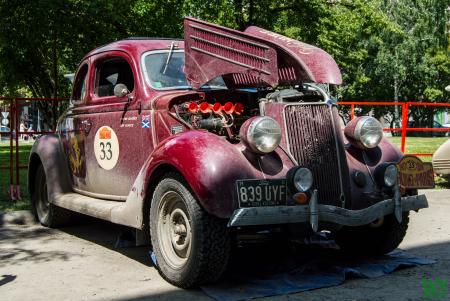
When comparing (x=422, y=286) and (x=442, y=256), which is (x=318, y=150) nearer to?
(x=422, y=286)

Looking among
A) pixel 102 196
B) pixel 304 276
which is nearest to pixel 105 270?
pixel 102 196

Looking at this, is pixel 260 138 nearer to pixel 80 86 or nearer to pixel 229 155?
pixel 229 155

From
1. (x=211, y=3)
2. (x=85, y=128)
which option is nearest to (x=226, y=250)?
(x=85, y=128)

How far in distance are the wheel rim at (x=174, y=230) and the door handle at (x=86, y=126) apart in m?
1.93

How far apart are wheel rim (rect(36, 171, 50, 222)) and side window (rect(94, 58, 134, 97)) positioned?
5.47 ft

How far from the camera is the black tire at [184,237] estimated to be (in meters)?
4.46

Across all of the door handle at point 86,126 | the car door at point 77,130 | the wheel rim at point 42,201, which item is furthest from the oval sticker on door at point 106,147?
the wheel rim at point 42,201

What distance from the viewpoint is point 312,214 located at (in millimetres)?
4457

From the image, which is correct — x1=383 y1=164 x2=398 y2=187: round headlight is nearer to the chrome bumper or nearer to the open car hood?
the chrome bumper

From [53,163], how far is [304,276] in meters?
3.46

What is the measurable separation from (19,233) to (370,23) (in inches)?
695

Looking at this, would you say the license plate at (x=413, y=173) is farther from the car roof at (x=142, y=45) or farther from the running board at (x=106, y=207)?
the car roof at (x=142, y=45)

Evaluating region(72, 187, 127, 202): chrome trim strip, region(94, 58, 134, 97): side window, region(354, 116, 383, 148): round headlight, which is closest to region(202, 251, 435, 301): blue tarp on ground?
region(354, 116, 383, 148): round headlight

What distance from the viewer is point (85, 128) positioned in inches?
258
